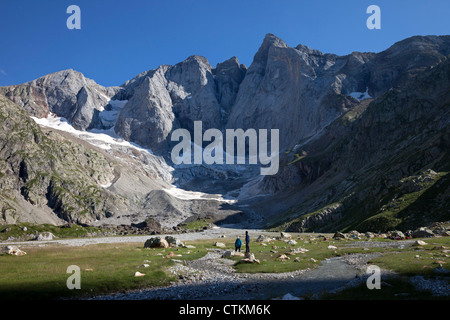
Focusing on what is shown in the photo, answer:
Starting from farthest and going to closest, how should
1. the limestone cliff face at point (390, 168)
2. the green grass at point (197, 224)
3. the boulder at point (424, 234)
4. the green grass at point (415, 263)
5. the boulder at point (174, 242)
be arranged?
the green grass at point (197, 224) → the limestone cliff face at point (390, 168) → the boulder at point (174, 242) → the boulder at point (424, 234) → the green grass at point (415, 263)

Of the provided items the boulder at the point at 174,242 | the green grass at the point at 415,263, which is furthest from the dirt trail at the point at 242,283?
the boulder at the point at 174,242

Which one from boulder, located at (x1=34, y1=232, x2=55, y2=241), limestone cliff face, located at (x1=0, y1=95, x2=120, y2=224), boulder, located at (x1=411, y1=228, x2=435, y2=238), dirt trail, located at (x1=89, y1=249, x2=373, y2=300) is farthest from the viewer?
limestone cliff face, located at (x1=0, y1=95, x2=120, y2=224)

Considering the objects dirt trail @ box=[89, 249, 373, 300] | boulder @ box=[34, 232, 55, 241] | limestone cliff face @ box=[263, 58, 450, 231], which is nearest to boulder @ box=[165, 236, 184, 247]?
dirt trail @ box=[89, 249, 373, 300]

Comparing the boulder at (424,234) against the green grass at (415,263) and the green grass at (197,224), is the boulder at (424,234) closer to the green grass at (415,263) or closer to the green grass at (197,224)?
the green grass at (415,263)

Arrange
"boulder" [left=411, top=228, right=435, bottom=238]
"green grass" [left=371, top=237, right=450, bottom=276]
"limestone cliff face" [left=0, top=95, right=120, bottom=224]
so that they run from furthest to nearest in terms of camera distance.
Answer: "limestone cliff face" [left=0, top=95, right=120, bottom=224] → "boulder" [left=411, top=228, right=435, bottom=238] → "green grass" [left=371, top=237, right=450, bottom=276]

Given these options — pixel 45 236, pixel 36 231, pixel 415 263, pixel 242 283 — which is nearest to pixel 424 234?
pixel 415 263

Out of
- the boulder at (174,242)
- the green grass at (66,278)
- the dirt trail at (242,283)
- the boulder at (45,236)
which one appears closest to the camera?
the dirt trail at (242,283)

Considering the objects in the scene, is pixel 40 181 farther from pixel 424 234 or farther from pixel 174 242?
pixel 424 234

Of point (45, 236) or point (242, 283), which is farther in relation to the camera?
point (45, 236)

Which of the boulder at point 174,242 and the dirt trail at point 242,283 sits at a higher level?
→ the dirt trail at point 242,283

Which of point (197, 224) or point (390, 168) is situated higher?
point (390, 168)

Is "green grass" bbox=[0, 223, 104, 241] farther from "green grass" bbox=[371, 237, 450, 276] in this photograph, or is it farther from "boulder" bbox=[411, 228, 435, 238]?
"boulder" bbox=[411, 228, 435, 238]

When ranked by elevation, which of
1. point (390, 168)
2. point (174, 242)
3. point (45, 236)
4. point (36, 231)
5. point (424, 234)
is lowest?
point (45, 236)
